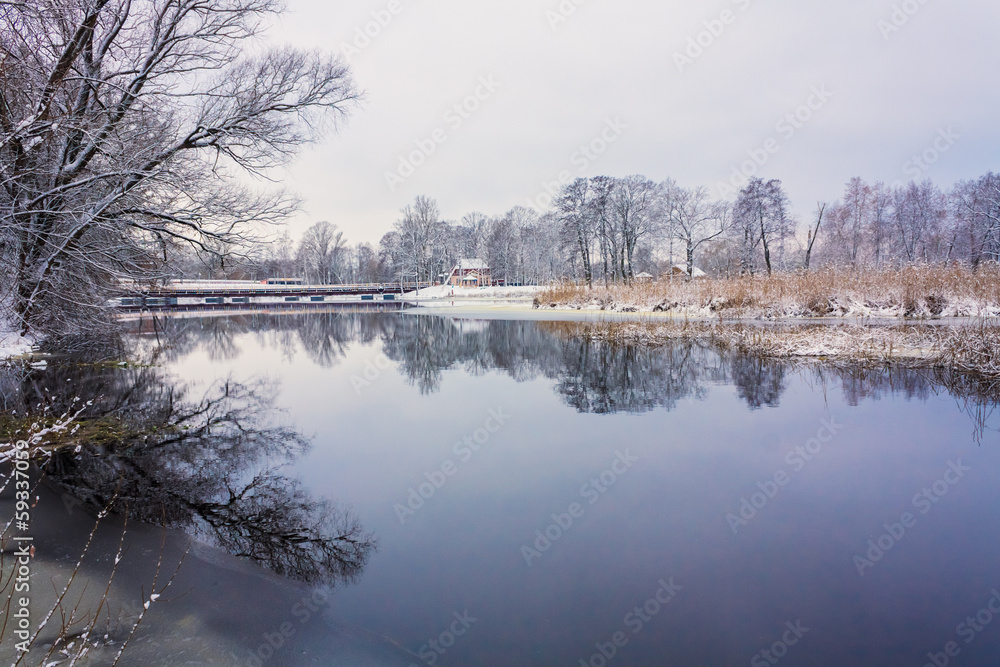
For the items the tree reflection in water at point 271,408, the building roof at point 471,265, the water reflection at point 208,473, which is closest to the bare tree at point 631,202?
the building roof at point 471,265

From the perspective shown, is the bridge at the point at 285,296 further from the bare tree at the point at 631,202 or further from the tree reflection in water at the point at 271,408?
the tree reflection in water at the point at 271,408

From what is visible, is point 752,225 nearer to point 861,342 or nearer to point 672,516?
point 861,342

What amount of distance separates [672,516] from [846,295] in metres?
18.0

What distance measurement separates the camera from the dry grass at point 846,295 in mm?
15992

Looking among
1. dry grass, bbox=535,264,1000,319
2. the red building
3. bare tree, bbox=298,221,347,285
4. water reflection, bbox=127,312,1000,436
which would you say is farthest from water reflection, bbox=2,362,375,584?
bare tree, bbox=298,221,347,285

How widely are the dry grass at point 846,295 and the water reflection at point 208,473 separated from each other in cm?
1813

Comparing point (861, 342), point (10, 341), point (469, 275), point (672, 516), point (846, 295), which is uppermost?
point (469, 275)

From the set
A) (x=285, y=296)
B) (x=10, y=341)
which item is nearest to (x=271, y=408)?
(x=10, y=341)

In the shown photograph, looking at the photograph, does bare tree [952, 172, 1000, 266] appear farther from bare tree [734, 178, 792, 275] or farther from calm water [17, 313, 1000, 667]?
calm water [17, 313, 1000, 667]

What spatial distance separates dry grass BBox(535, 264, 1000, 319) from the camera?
16.0 m

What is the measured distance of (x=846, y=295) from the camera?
18.5 meters

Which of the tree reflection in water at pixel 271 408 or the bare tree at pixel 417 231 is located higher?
the bare tree at pixel 417 231

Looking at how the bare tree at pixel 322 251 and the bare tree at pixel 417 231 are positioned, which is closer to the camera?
the bare tree at pixel 417 231

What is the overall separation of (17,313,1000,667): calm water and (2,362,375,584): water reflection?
0.27m
